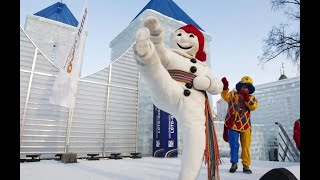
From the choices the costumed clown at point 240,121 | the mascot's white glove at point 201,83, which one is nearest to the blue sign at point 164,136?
the costumed clown at point 240,121

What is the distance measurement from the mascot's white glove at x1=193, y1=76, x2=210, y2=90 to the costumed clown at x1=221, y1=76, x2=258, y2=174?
3.76ft

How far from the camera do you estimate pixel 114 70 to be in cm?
603

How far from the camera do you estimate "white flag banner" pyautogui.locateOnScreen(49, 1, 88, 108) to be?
3992 mm

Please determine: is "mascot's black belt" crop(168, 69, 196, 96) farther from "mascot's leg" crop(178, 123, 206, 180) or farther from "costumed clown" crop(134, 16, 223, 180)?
"mascot's leg" crop(178, 123, 206, 180)

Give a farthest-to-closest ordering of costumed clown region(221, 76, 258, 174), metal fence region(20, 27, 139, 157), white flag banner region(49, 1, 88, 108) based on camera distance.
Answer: metal fence region(20, 27, 139, 157) < white flag banner region(49, 1, 88, 108) < costumed clown region(221, 76, 258, 174)

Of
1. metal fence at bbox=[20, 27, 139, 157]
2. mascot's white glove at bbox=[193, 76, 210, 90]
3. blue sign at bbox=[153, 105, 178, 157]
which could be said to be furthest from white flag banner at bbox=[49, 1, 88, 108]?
mascot's white glove at bbox=[193, 76, 210, 90]

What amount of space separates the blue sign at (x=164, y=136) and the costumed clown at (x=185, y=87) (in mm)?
4106

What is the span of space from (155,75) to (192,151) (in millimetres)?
554

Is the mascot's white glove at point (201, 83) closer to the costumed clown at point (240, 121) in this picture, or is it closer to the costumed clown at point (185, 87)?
the costumed clown at point (185, 87)

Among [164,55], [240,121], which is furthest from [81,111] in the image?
[164,55]
